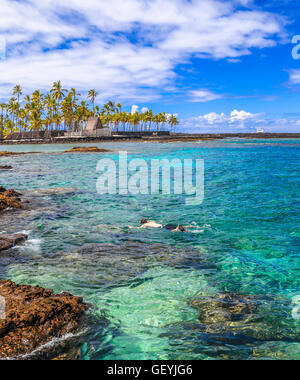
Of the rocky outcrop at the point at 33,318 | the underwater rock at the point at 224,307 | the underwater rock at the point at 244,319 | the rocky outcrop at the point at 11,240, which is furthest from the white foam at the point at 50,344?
the rocky outcrop at the point at 11,240

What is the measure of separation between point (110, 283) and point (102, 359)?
6.55ft

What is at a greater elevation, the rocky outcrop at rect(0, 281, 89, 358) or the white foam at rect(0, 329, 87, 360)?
the rocky outcrop at rect(0, 281, 89, 358)

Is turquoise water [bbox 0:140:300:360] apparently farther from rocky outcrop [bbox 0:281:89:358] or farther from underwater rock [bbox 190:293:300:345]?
rocky outcrop [bbox 0:281:89:358]

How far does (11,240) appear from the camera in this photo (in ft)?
24.0

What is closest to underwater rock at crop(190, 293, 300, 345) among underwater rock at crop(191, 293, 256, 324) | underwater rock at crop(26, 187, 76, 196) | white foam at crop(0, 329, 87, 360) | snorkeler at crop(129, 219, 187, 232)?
underwater rock at crop(191, 293, 256, 324)

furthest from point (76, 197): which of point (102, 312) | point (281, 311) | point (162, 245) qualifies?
point (281, 311)

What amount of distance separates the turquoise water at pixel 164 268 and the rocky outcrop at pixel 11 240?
10.8 inches

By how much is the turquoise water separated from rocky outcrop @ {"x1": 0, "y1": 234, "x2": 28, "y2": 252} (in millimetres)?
275

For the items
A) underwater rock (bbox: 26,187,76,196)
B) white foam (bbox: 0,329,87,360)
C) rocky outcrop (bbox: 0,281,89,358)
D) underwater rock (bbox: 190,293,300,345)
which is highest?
underwater rock (bbox: 26,187,76,196)

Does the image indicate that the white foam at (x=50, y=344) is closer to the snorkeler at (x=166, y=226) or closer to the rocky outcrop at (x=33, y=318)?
the rocky outcrop at (x=33, y=318)

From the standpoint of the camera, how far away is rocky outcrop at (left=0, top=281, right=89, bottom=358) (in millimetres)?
3344

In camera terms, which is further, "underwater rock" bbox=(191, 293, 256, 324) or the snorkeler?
the snorkeler

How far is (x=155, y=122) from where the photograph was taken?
15862 centimetres

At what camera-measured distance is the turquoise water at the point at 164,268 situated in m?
3.81
